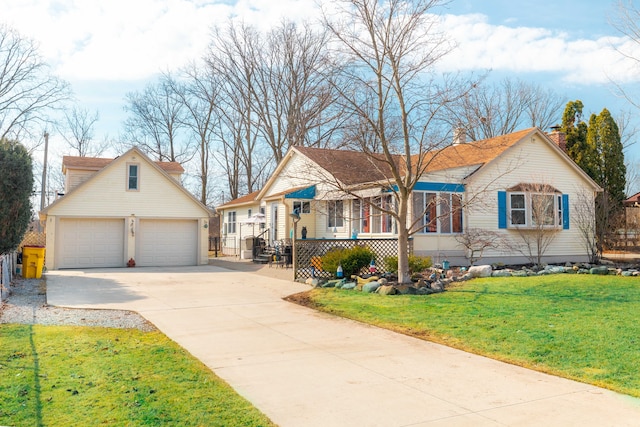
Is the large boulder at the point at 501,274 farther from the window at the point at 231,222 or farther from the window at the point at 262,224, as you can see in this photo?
the window at the point at 231,222

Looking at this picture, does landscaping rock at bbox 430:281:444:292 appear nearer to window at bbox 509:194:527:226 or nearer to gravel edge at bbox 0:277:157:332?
gravel edge at bbox 0:277:157:332

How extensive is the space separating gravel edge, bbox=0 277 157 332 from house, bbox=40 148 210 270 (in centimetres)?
1008

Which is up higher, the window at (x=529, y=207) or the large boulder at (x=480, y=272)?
the window at (x=529, y=207)

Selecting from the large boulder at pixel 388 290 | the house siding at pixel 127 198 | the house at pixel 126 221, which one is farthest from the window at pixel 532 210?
the house siding at pixel 127 198

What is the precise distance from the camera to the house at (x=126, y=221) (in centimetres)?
2139

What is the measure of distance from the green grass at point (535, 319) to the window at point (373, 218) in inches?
203

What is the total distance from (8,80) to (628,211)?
34.6m

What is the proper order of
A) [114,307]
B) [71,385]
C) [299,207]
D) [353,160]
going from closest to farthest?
[71,385] < [114,307] < [299,207] < [353,160]

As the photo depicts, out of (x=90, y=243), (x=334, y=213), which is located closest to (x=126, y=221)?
(x=90, y=243)

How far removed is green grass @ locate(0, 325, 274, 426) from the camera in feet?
14.2

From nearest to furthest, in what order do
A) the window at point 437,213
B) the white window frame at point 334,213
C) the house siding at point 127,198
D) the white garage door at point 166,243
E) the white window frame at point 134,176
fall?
the window at point 437,213 → the white window frame at point 334,213 → the house siding at point 127,198 → the white window frame at point 134,176 → the white garage door at point 166,243

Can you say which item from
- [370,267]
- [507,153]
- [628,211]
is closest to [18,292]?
→ [370,267]

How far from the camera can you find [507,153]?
19234 millimetres

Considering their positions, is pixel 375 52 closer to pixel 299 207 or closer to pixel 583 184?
pixel 299 207
